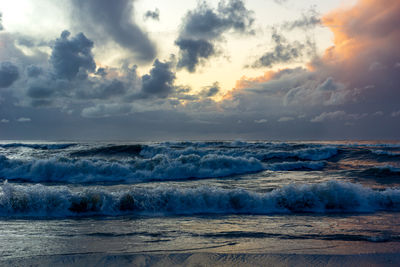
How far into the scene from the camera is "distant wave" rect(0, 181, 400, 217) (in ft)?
24.7

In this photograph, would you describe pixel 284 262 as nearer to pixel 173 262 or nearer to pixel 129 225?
pixel 173 262

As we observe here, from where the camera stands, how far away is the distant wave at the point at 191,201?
24.7 ft

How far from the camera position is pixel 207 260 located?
4.28 m

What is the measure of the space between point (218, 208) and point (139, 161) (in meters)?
10.5

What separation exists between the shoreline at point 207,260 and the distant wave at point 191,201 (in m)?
3.04

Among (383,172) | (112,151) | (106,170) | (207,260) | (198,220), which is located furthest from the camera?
(112,151)

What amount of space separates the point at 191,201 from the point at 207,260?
381 cm

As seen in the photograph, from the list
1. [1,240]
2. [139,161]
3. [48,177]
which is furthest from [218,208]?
[48,177]

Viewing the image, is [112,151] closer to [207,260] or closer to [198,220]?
[198,220]

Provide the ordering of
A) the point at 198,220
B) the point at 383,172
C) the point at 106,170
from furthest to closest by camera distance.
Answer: the point at 106,170 < the point at 383,172 < the point at 198,220

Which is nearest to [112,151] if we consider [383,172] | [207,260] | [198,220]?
[383,172]

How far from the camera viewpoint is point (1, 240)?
5164mm

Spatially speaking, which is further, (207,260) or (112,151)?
(112,151)

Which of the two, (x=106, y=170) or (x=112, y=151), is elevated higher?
(x=112, y=151)
